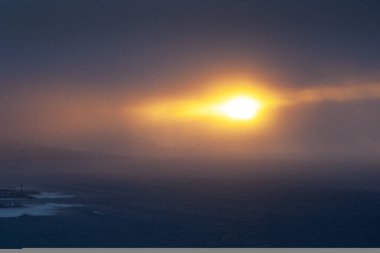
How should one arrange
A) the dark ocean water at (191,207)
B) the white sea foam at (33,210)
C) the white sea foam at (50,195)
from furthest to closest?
the white sea foam at (50,195) → the white sea foam at (33,210) → the dark ocean water at (191,207)

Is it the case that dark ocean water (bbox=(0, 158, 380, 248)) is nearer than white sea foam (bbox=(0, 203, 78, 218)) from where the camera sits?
Yes

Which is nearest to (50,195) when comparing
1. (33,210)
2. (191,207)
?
(33,210)

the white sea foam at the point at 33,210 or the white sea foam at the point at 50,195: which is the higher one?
the white sea foam at the point at 50,195

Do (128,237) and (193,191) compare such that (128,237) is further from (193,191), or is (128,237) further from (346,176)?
(346,176)

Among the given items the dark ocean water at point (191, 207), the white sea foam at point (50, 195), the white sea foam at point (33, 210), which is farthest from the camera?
the white sea foam at point (50, 195)

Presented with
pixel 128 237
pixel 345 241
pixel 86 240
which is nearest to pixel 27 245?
Answer: pixel 86 240

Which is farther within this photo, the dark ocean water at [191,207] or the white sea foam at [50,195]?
the white sea foam at [50,195]
